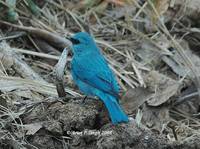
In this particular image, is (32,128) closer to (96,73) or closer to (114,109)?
(114,109)

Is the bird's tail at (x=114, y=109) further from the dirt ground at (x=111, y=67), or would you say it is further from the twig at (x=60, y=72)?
the twig at (x=60, y=72)

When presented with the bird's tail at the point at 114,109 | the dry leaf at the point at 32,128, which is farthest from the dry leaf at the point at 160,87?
the dry leaf at the point at 32,128

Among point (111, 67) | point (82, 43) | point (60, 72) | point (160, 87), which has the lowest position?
point (160, 87)

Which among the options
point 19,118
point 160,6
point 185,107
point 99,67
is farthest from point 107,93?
point 160,6

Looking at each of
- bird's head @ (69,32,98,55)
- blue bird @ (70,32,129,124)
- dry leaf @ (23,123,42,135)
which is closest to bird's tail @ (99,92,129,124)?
blue bird @ (70,32,129,124)

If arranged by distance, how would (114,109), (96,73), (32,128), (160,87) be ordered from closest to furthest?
1. (32,128)
2. (114,109)
3. (96,73)
4. (160,87)

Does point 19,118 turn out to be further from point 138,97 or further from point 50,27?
point 50,27

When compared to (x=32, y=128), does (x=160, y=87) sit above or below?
above

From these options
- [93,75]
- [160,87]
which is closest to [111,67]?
[160,87]
